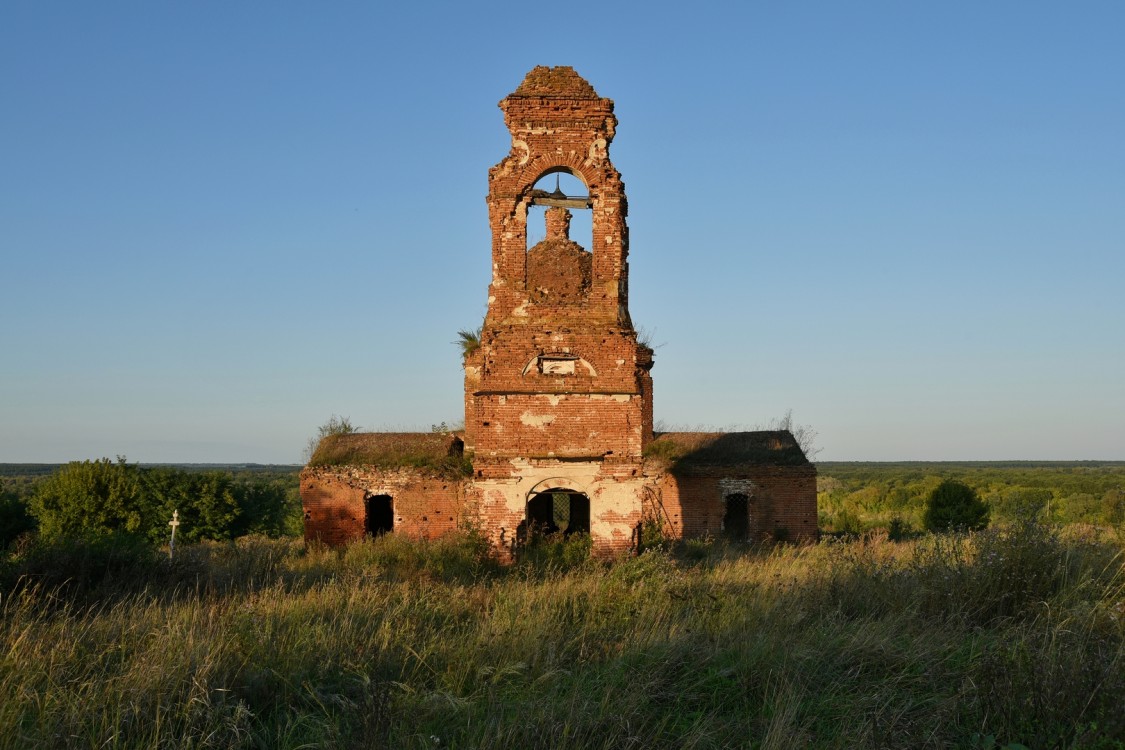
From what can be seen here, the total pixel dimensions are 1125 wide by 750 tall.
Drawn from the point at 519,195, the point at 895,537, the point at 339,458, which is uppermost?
the point at 519,195

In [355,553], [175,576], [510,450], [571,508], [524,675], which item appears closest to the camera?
[524,675]

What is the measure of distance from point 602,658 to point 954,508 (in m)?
20.5

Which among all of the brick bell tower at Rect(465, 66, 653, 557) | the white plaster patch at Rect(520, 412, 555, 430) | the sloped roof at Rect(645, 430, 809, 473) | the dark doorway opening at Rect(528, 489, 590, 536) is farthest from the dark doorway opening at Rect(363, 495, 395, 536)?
the white plaster patch at Rect(520, 412, 555, 430)

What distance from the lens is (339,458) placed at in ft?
68.6

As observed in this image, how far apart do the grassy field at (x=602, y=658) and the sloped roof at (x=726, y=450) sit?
1165 cm

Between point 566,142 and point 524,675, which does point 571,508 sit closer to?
point 566,142

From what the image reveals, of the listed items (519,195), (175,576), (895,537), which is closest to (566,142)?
(519,195)

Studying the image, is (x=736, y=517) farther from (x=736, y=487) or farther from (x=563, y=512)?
(x=563, y=512)

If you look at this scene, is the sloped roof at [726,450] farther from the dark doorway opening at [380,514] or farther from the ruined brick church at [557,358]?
the dark doorway opening at [380,514]

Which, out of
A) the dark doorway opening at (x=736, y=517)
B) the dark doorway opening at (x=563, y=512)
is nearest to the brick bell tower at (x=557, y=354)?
the dark doorway opening at (x=563, y=512)

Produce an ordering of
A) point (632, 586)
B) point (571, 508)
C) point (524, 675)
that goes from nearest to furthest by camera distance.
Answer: point (524, 675) < point (632, 586) < point (571, 508)

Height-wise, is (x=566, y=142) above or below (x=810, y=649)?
above

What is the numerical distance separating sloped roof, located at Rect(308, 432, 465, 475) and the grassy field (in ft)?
33.8

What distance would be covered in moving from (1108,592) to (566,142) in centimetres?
990
